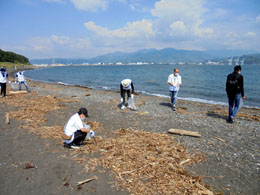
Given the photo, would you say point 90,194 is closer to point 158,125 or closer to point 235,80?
point 158,125

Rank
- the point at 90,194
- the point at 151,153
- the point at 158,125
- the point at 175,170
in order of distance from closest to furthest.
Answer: the point at 90,194 → the point at 175,170 → the point at 151,153 → the point at 158,125


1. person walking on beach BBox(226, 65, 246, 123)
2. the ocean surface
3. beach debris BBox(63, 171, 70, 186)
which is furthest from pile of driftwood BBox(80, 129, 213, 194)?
the ocean surface

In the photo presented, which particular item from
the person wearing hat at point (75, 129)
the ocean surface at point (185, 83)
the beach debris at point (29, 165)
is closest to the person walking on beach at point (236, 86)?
the person wearing hat at point (75, 129)

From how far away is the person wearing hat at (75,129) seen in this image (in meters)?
5.64

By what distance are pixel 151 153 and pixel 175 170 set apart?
114 cm

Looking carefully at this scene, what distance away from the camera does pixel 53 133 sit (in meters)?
7.48

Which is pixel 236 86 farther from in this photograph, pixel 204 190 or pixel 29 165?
pixel 29 165

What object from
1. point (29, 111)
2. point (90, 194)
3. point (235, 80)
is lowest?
point (90, 194)

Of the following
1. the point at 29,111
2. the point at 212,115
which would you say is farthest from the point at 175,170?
the point at 29,111

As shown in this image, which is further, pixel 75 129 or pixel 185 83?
pixel 185 83

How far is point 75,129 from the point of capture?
582cm

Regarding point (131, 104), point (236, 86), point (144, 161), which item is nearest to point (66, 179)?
point (144, 161)

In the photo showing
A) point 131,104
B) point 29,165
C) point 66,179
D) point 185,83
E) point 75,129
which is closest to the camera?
point 66,179

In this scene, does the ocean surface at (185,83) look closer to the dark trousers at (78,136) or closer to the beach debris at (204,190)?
the beach debris at (204,190)
